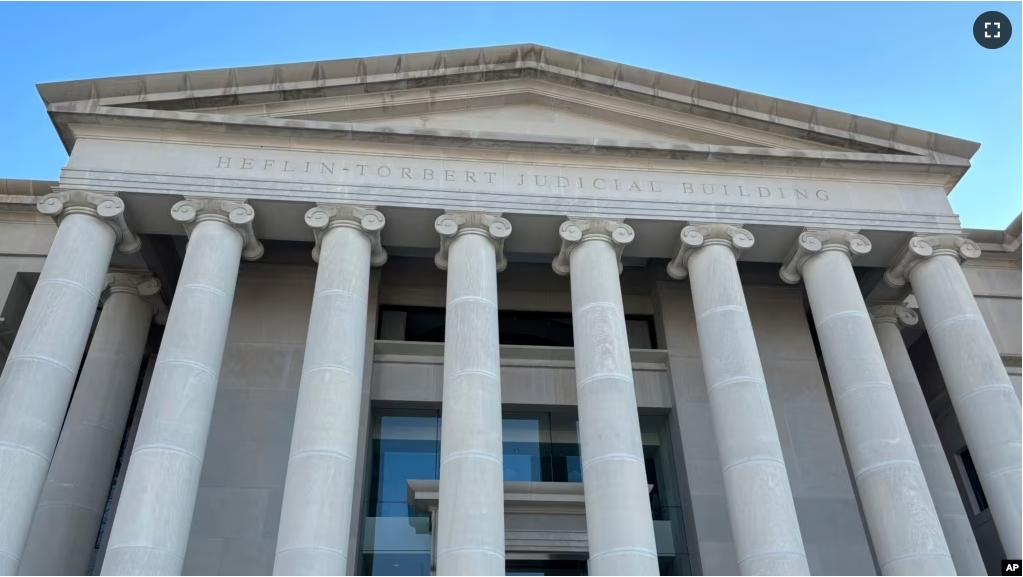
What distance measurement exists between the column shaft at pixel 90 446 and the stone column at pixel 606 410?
1439cm

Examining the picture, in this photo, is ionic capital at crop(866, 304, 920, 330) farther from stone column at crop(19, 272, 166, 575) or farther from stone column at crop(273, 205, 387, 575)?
stone column at crop(19, 272, 166, 575)

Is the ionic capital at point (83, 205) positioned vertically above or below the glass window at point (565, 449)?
above

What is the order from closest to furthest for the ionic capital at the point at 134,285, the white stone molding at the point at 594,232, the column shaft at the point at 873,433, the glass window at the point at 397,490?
the column shaft at the point at 873,433 → the glass window at the point at 397,490 → the white stone molding at the point at 594,232 → the ionic capital at the point at 134,285

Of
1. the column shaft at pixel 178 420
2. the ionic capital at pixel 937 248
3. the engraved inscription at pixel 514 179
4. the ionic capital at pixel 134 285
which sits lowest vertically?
the column shaft at pixel 178 420

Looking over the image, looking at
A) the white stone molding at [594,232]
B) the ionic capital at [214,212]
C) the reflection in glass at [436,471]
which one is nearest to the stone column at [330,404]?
the ionic capital at [214,212]

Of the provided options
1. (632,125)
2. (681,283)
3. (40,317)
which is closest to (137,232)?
(40,317)

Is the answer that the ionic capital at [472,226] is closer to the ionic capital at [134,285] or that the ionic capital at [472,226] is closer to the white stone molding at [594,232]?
the white stone molding at [594,232]

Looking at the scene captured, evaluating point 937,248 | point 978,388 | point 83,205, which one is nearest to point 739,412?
point 978,388

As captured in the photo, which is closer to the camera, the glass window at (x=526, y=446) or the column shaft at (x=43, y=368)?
the column shaft at (x=43, y=368)

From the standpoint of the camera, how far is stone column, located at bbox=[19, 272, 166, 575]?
24.3 meters

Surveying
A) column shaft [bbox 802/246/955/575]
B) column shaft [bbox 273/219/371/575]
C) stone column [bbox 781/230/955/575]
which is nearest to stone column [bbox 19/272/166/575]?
column shaft [bbox 273/219/371/575]

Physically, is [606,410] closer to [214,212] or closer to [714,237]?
[714,237]

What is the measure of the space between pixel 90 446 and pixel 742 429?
19.4 metres

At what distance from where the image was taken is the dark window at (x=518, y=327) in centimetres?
3164
